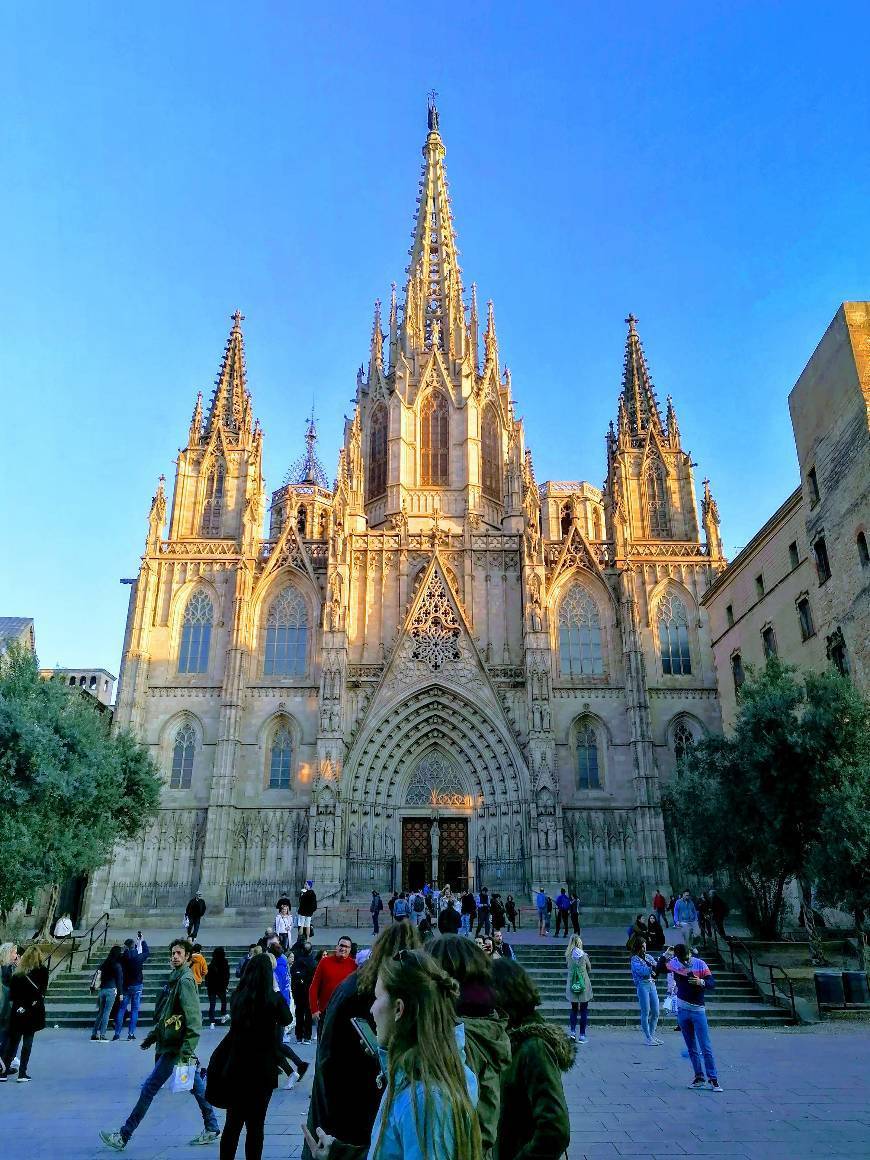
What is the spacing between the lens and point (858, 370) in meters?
22.5

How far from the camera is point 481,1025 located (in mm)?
3537

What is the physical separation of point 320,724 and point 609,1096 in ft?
78.6

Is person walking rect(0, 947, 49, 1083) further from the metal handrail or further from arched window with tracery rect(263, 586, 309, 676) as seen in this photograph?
arched window with tracery rect(263, 586, 309, 676)

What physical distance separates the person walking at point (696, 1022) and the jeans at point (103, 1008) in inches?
370

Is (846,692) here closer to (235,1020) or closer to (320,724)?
(235,1020)

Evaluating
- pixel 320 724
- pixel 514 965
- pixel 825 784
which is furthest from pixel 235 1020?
pixel 320 724

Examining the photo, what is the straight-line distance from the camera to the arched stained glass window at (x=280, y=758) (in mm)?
33719

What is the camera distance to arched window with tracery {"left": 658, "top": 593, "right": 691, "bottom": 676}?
119 feet

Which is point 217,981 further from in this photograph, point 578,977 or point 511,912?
point 511,912

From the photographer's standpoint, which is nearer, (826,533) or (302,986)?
(302,986)

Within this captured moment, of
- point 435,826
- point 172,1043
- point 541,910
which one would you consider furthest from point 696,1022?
point 435,826

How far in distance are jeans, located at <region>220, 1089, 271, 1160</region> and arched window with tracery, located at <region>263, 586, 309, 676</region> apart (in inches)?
1181

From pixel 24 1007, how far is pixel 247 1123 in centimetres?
565

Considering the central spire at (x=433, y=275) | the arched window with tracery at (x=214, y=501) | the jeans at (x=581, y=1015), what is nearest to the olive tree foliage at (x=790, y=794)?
the jeans at (x=581, y=1015)
